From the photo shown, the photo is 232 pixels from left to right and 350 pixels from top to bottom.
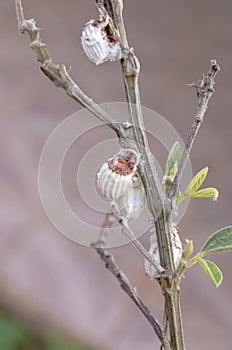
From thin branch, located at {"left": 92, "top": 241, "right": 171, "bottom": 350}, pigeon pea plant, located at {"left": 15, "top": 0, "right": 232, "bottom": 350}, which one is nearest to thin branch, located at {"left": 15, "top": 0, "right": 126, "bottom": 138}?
pigeon pea plant, located at {"left": 15, "top": 0, "right": 232, "bottom": 350}

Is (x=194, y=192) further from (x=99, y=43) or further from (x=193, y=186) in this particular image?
(x=99, y=43)

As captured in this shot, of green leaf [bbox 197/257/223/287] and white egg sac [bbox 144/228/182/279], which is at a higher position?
green leaf [bbox 197/257/223/287]

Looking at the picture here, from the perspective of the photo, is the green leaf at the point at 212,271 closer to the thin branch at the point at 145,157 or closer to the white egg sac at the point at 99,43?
the thin branch at the point at 145,157

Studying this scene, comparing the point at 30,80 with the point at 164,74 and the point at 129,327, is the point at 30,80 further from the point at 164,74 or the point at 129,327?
the point at 129,327

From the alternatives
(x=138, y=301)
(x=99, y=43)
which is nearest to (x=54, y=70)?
(x=99, y=43)

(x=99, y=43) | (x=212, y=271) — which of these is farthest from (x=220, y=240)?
(x=99, y=43)

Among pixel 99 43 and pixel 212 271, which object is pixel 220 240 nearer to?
pixel 212 271

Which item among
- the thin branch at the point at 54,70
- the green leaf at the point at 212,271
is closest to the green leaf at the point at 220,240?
the green leaf at the point at 212,271

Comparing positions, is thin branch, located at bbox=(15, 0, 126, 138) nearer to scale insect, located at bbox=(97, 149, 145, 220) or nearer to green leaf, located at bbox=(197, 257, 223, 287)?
scale insect, located at bbox=(97, 149, 145, 220)
